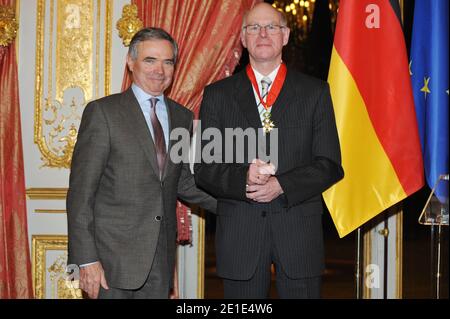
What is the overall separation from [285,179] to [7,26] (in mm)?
2366

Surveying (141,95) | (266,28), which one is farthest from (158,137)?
(266,28)

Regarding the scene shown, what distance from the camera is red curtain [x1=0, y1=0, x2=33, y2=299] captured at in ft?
14.6

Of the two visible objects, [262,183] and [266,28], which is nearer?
[262,183]

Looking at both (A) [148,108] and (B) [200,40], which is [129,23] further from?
(A) [148,108]

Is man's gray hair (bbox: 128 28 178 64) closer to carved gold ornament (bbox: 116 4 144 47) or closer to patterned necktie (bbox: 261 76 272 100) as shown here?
patterned necktie (bbox: 261 76 272 100)

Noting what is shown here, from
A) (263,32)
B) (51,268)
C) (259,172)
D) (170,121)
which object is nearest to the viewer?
(259,172)

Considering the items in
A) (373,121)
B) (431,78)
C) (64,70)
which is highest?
(64,70)

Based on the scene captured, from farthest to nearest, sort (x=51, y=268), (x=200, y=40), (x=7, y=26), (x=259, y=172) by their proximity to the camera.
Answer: (x=51, y=268), (x=7, y=26), (x=200, y=40), (x=259, y=172)

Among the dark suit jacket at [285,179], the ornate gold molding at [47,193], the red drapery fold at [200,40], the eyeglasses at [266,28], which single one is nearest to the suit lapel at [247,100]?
the dark suit jacket at [285,179]

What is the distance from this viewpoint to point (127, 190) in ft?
10.3

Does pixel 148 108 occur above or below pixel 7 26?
below

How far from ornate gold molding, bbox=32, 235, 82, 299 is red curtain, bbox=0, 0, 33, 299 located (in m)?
0.08

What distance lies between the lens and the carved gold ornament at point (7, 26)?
175 inches

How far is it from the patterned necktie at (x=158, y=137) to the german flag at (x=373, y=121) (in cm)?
115
